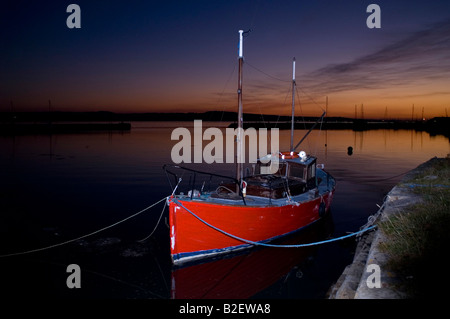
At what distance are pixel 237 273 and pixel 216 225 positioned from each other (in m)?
1.68

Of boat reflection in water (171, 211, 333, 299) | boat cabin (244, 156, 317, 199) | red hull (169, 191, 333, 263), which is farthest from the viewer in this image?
boat cabin (244, 156, 317, 199)

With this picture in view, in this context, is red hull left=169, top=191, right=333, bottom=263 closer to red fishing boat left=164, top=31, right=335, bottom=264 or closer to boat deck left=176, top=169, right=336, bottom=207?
red fishing boat left=164, top=31, right=335, bottom=264

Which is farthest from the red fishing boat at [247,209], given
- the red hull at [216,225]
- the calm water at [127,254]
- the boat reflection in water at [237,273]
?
the calm water at [127,254]

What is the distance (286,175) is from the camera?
13.7m

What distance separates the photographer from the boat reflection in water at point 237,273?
8.86 m

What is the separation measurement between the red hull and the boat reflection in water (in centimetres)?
42

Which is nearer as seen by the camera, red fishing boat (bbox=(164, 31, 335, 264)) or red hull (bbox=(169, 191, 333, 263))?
red hull (bbox=(169, 191, 333, 263))

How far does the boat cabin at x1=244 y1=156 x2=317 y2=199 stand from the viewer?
488 inches

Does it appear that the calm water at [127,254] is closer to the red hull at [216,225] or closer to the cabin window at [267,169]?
the red hull at [216,225]

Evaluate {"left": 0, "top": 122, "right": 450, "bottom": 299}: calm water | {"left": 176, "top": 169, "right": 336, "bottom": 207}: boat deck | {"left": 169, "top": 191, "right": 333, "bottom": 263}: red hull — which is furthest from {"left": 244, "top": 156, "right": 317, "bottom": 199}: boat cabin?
{"left": 0, "top": 122, "right": 450, "bottom": 299}: calm water

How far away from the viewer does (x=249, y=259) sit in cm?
1076
